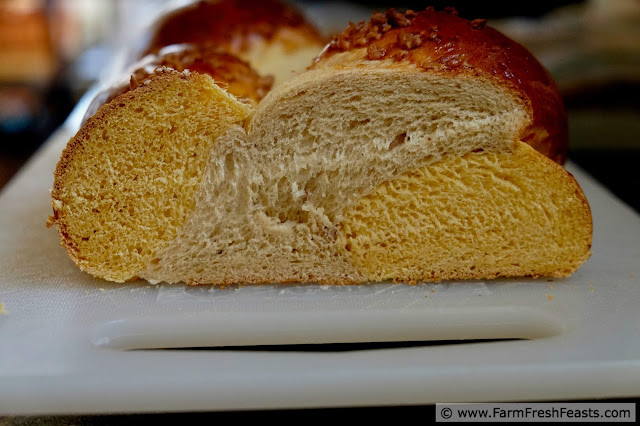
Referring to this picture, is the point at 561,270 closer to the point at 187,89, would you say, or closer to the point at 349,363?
the point at 349,363

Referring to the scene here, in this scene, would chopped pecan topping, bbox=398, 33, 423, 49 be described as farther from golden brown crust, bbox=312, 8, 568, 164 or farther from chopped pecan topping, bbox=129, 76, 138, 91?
chopped pecan topping, bbox=129, 76, 138, 91

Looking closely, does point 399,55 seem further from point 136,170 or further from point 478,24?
point 136,170

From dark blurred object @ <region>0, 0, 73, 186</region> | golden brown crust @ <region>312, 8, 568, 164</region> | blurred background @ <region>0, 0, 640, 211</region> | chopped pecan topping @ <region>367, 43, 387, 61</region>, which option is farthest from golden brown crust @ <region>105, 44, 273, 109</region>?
dark blurred object @ <region>0, 0, 73, 186</region>

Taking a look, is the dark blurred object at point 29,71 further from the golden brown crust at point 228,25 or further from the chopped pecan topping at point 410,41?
the chopped pecan topping at point 410,41

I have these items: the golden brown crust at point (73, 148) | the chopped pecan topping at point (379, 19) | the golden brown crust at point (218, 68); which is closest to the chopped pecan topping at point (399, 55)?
the chopped pecan topping at point (379, 19)

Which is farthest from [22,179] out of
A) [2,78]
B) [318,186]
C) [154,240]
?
[2,78]

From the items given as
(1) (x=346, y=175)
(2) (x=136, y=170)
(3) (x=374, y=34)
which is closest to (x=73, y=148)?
(2) (x=136, y=170)
